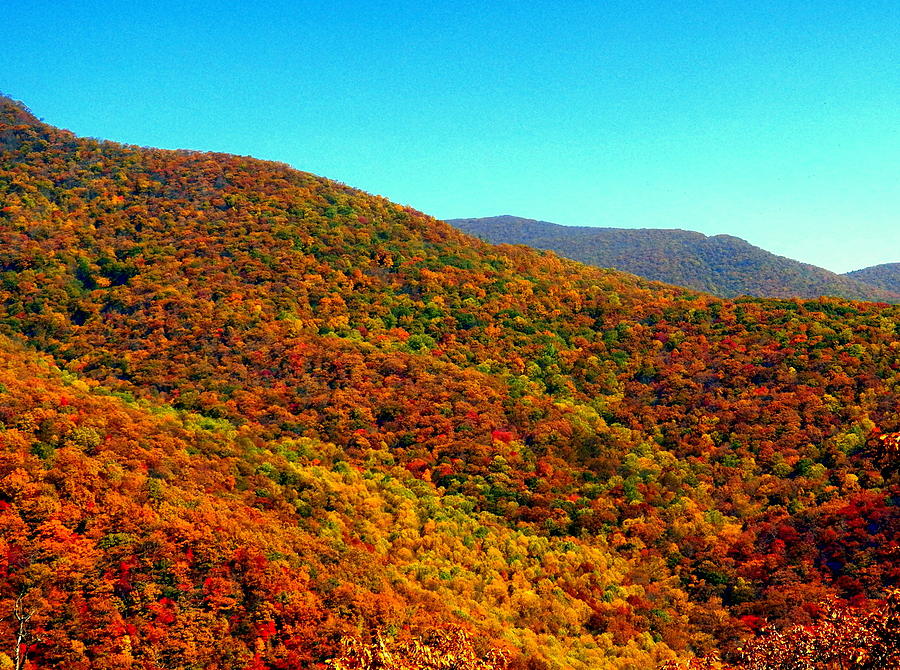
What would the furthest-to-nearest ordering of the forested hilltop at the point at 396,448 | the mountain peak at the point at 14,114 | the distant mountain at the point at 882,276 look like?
the distant mountain at the point at 882,276, the mountain peak at the point at 14,114, the forested hilltop at the point at 396,448

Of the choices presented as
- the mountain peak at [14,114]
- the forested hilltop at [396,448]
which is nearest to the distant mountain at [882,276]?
the forested hilltop at [396,448]

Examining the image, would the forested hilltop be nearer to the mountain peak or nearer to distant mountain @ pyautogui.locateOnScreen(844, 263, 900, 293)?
the mountain peak

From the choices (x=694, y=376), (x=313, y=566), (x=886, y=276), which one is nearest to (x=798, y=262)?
(x=886, y=276)

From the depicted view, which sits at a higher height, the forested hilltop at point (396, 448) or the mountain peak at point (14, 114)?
the mountain peak at point (14, 114)

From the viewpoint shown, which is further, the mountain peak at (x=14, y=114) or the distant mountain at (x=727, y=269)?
the distant mountain at (x=727, y=269)

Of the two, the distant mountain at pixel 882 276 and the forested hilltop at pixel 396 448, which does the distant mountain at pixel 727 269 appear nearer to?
the distant mountain at pixel 882 276

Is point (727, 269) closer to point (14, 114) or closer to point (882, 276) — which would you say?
point (882, 276)

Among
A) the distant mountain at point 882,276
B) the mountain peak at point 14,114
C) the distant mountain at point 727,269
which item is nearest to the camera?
the mountain peak at point 14,114

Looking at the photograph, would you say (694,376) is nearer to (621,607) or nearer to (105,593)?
(621,607)
